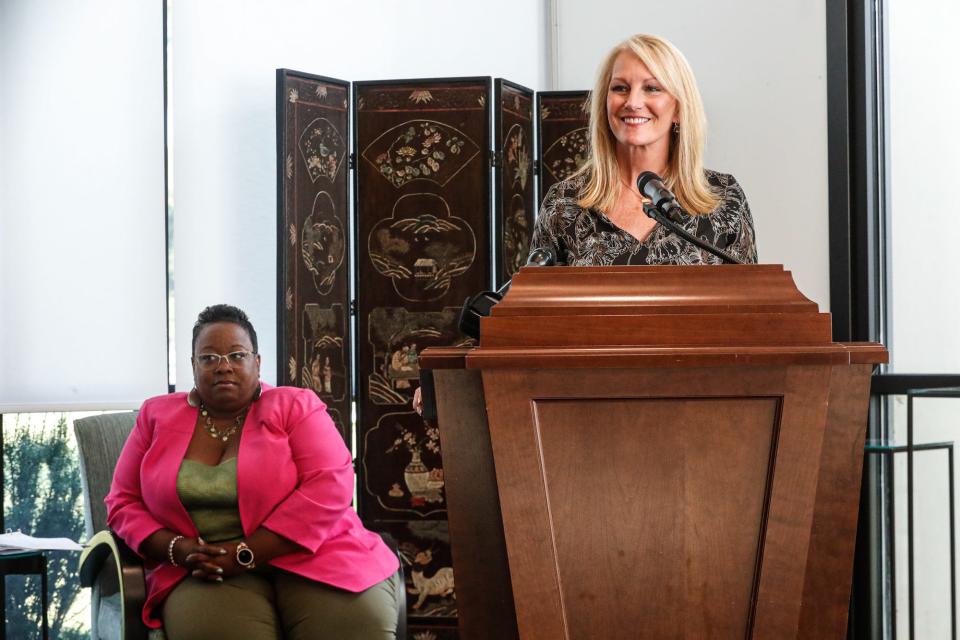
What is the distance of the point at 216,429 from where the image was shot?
126 inches

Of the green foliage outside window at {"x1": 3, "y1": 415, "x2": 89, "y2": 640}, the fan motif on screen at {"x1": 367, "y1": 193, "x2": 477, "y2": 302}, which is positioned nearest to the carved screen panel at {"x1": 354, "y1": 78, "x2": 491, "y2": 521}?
the fan motif on screen at {"x1": 367, "y1": 193, "x2": 477, "y2": 302}

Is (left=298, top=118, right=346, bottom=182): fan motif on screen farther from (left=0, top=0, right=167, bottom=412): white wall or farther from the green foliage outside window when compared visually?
the green foliage outside window

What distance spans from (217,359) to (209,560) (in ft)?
1.84

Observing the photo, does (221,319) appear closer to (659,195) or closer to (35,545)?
(35,545)

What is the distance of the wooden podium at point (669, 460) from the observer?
1342 millimetres

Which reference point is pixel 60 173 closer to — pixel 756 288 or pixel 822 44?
pixel 822 44

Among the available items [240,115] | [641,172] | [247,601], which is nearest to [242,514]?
[247,601]

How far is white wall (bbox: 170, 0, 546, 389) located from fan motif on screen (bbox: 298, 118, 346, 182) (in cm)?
30

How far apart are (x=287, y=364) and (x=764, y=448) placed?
104 inches

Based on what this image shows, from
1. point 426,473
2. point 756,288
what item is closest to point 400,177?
point 426,473

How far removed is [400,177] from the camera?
4004mm

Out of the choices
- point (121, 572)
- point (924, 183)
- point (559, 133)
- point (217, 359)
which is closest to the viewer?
point (121, 572)

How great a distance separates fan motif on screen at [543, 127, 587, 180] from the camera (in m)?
4.24

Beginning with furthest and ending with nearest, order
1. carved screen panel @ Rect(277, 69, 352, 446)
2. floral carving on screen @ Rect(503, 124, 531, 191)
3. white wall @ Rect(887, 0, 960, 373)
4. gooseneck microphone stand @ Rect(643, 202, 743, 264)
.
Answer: floral carving on screen @ Rect(503, 124, 531, 191)
carved screen panel @ Rect(277, 69, 352, 446)
white wall @ Rect(887, 0, 960, 373)
gooseneck microphone stand @ Rect(643, 202, 743, 264)
